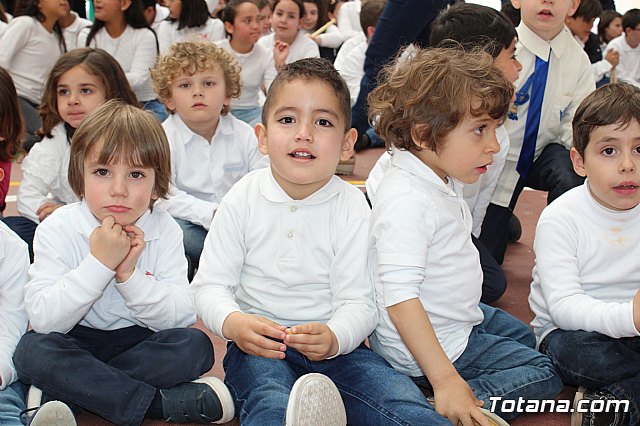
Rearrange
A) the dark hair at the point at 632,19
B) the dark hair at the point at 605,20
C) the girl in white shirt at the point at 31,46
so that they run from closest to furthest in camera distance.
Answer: the girl in white shirt at the point at 31,46 < the dark hair at the point at 632,19 < the dark hair at the point at 605,20

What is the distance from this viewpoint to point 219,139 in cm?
244

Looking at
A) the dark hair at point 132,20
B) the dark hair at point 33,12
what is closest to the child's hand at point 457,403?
the dark hair at point 132,20

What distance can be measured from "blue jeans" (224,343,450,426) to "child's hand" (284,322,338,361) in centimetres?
8

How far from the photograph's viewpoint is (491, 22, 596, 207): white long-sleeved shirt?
2.39 meters

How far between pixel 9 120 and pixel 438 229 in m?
1.22

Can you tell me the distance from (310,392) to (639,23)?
5.35 meters

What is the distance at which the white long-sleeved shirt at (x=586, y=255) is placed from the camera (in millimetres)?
1606

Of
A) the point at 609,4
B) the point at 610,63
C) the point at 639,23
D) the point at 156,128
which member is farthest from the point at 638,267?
the point at 609,4

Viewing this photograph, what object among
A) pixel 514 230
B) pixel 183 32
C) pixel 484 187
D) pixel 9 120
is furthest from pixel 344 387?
pixel 183 32

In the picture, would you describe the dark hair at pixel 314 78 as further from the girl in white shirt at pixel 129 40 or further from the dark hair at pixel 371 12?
the dark hair at pixel 371 12

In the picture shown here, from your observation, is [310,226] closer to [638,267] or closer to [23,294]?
A: [23,294]

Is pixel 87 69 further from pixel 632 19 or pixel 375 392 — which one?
pixel 632 19

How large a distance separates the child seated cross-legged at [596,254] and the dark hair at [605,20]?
5226 millimetres

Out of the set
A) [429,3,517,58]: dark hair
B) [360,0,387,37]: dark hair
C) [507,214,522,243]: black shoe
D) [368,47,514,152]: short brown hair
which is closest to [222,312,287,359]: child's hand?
[368,47,514,152]: short brown hair
